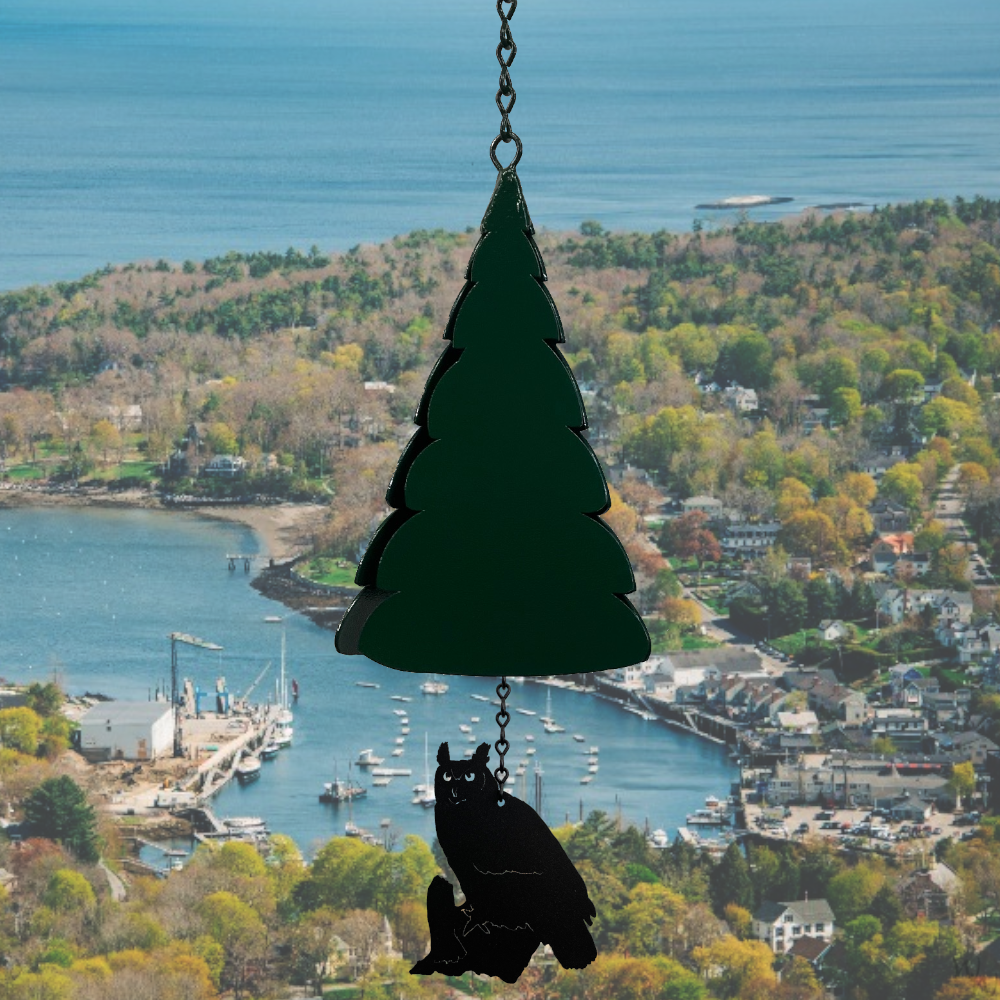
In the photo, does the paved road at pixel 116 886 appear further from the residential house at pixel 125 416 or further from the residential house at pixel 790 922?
the residential house at pixel 125 416

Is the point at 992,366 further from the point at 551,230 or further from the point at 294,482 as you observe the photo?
the point at 294,482

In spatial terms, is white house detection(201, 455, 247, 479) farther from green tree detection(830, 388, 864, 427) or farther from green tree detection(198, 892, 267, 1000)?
green tree detection(198, 892, 267, 1000)

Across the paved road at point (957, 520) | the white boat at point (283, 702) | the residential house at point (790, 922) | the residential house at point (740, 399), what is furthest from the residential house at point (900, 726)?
the white boat at point (283, 702)

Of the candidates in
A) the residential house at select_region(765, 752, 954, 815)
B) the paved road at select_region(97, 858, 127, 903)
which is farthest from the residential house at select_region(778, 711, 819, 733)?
the paved road at select_region(97, 858, 127, 903)

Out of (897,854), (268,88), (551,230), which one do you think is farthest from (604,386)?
(268,88)

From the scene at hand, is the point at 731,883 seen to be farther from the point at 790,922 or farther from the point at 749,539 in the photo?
the point at 749,539

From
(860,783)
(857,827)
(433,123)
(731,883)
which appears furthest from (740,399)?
(731,883)
